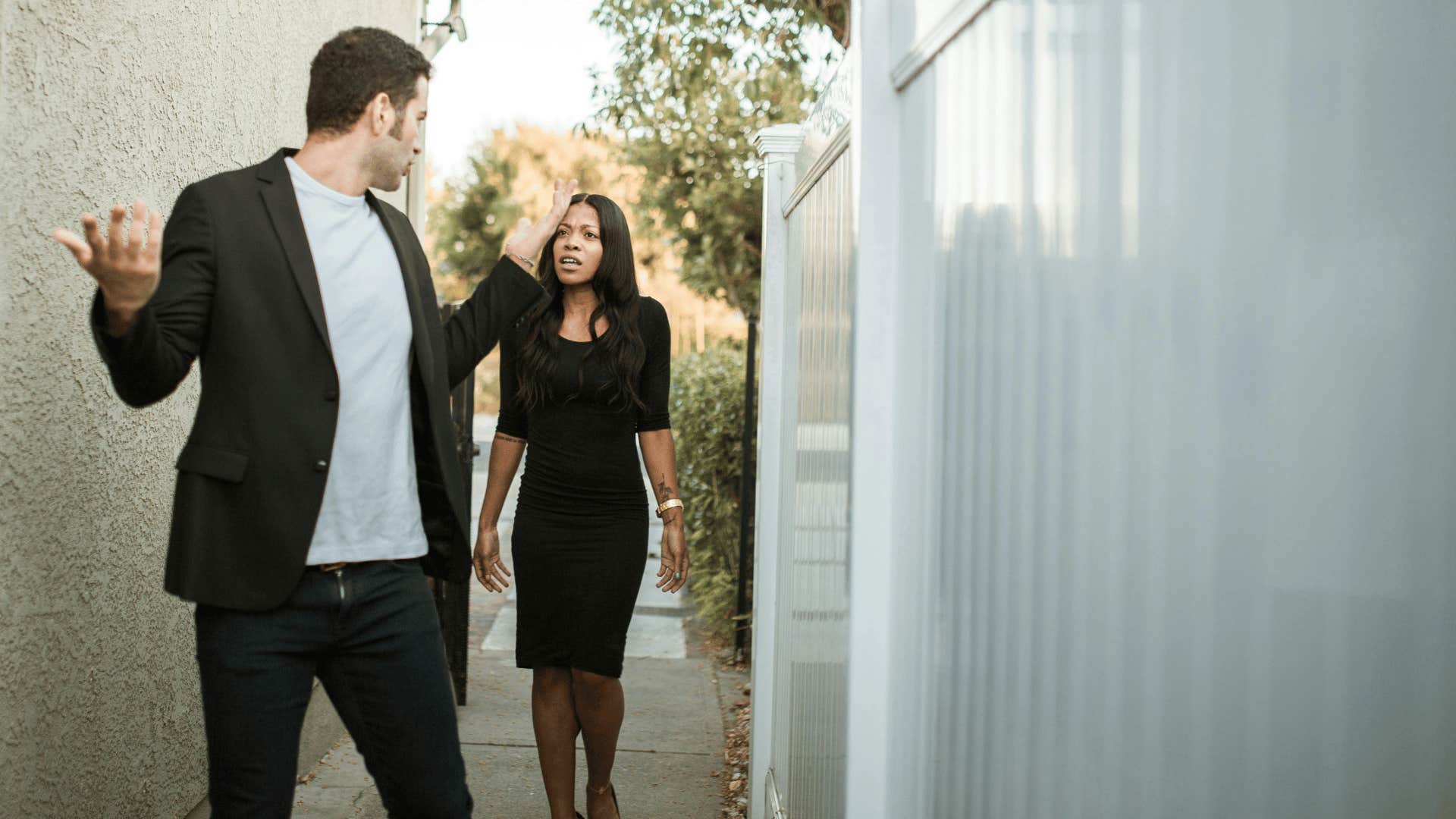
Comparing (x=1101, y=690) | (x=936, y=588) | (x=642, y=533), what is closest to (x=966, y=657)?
(x=936, y=588)

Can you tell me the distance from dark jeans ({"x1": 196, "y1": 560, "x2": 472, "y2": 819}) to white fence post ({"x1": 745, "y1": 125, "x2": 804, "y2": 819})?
1.62 m

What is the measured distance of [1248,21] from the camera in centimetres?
100

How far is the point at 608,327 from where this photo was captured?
12.4ft

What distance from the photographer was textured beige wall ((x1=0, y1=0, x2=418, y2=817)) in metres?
2.44

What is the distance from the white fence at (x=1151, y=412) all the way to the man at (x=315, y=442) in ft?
2.69

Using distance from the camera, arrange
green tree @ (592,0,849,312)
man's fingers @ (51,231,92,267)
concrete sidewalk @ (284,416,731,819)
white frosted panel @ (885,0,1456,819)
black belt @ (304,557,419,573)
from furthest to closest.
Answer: green tree @ (592,0,849,312) → concrete sidewalk @ (284,416,731,819) → black belt @ (304,557,419,573) → man's fingers @ (51,231,92,267) → white frosted panel @ (885,0,1456,819)

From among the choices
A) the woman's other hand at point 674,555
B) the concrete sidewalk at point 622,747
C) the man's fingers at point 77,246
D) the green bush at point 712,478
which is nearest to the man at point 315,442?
the man's fingers at point 77,246

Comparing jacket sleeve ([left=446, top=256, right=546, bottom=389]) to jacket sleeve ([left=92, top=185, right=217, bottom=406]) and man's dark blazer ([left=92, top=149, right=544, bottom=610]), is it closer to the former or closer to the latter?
man's dark blazer ([left=92, top=149, right=544, bottom=610])

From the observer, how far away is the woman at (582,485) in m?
3.72

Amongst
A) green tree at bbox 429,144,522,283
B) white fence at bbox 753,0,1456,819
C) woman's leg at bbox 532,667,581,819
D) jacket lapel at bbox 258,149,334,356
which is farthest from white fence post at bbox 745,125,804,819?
green tree at bbox 429,144,522,283

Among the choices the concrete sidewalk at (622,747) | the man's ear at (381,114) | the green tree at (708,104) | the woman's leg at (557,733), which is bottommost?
the concrete sidewalk at (622,747)

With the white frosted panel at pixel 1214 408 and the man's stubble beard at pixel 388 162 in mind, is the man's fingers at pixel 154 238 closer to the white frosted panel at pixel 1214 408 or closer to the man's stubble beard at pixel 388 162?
the man's stubble beard at pixel 388 162

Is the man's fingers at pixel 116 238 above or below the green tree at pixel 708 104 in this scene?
below

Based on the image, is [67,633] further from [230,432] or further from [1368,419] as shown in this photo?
[1368,419]
